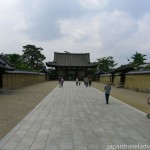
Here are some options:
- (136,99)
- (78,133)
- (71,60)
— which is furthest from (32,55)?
(78,133)

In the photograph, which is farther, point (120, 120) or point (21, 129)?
point (120, 120)

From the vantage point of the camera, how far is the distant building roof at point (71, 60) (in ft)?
201

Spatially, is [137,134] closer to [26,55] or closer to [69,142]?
[69,142]

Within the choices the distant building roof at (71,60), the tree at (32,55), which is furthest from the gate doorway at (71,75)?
the tree at (32,55)

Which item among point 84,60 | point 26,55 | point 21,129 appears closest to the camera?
point 21,129

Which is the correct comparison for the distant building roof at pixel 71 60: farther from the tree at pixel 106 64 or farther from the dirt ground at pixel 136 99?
the dirt ground at pixel 136 99

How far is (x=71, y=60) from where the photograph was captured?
64375mm

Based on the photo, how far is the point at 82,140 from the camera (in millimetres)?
6172

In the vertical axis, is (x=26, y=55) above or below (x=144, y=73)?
above

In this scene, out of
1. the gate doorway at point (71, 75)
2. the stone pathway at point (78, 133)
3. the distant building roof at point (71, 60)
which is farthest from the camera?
the gate doorway at point (71, 75)

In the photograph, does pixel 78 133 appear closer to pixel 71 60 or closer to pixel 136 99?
pixel 136 99

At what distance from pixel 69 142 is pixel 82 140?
40 centimetres

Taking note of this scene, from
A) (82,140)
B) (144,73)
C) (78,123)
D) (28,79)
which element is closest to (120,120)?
(78,123)

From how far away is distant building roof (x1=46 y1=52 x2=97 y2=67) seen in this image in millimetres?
61206
